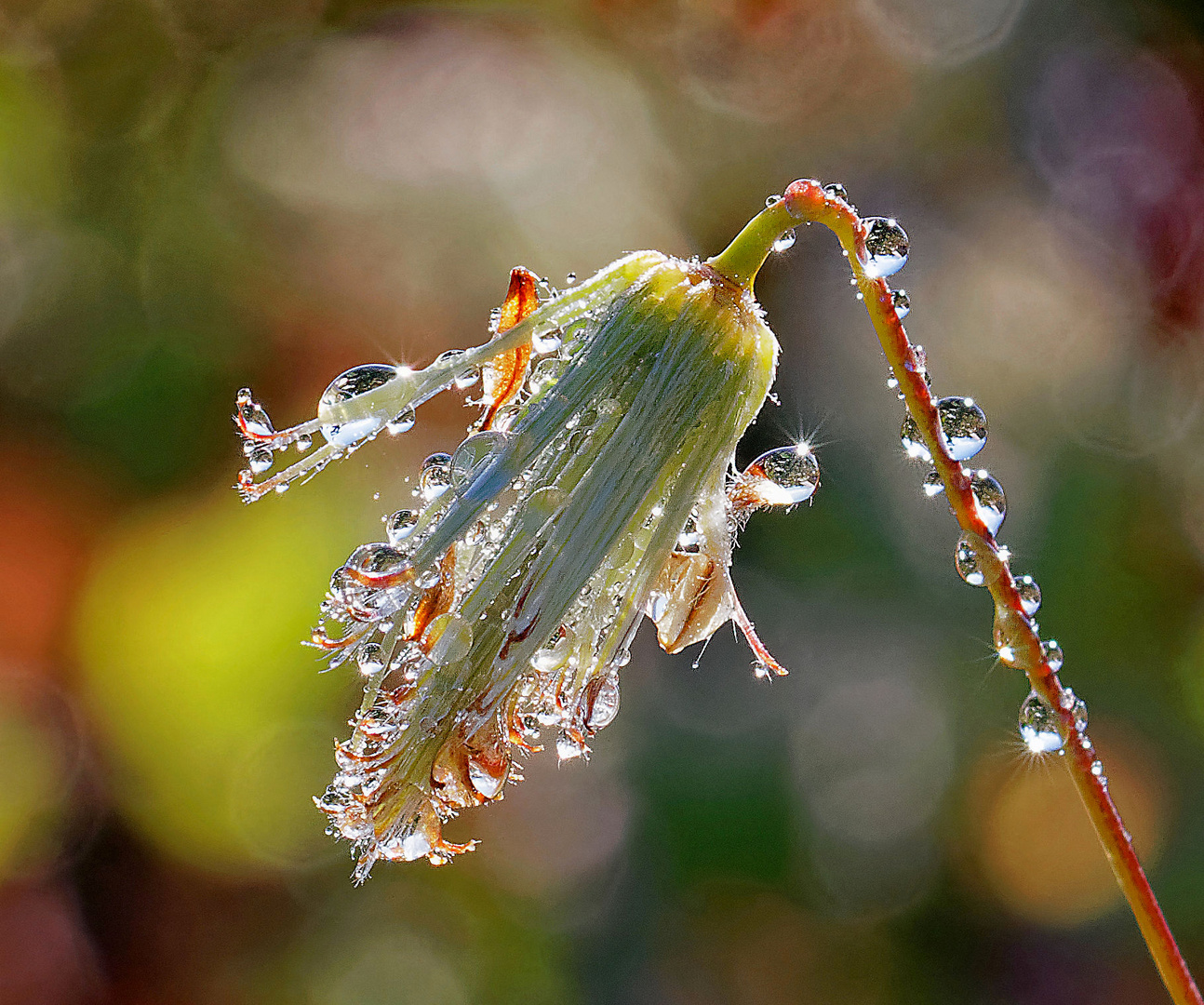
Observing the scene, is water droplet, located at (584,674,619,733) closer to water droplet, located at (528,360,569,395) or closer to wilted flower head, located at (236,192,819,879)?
wilted flower head, located at (236,192,819,879)

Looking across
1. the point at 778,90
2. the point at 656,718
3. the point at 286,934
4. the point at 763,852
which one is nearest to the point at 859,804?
the point at 763,852

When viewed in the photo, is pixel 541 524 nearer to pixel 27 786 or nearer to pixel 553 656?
pixel 553 656

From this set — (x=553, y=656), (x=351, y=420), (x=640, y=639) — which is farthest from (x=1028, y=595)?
(x=640, y=639)

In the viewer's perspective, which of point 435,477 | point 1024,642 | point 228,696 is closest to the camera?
point 1024,642

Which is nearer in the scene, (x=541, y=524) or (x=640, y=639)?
(x=541, y=524)

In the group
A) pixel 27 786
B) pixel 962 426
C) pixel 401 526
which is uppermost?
pixel 962 426

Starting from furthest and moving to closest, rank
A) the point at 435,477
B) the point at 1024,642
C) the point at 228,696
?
1. the point at 228,696
2. the point at 435,477
3. the point at 1024,642

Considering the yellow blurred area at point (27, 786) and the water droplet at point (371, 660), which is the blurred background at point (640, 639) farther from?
the water droplet at point (371, 660)

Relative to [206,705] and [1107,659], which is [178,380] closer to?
[206,705]
